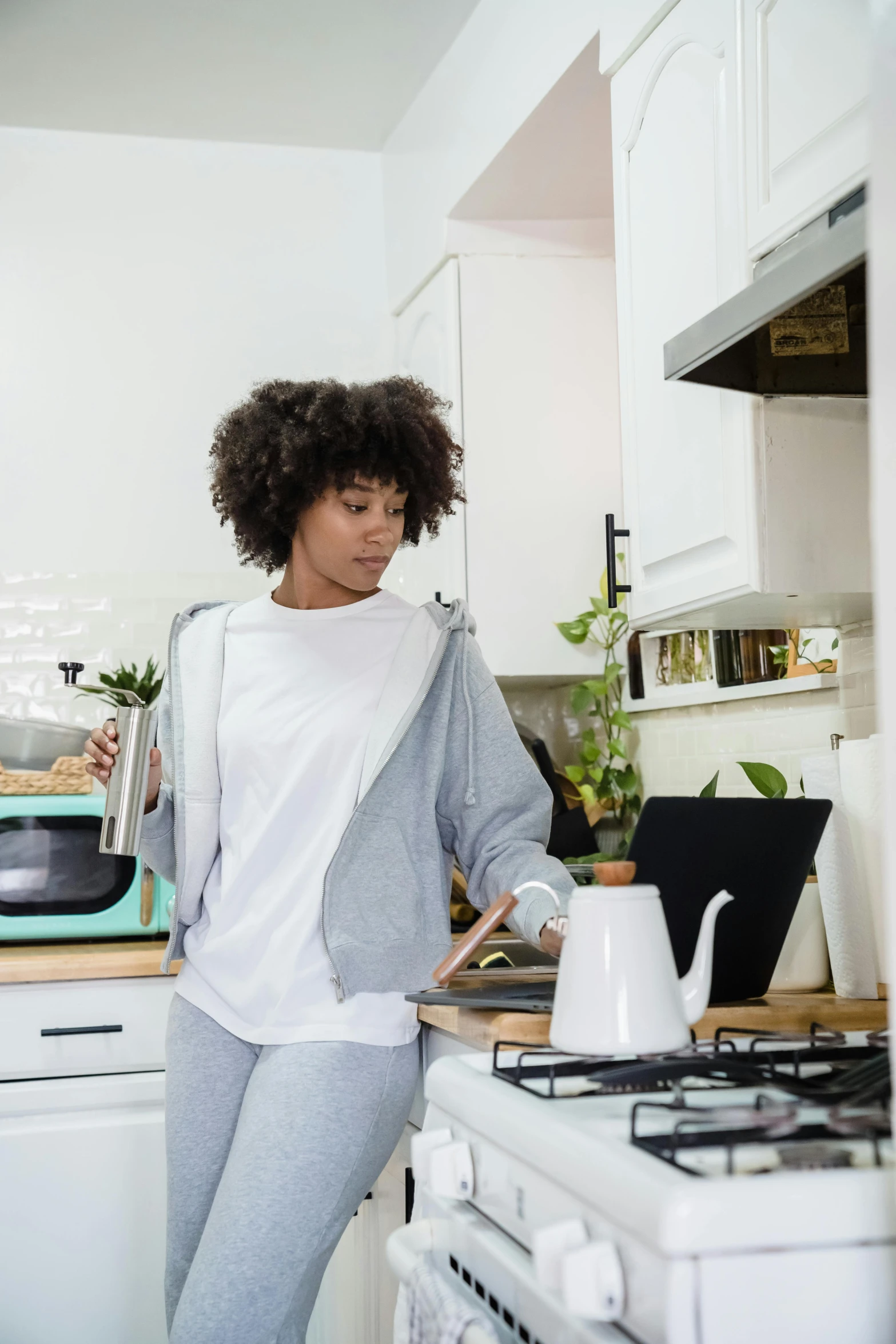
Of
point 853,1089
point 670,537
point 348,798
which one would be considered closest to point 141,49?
point 670,537

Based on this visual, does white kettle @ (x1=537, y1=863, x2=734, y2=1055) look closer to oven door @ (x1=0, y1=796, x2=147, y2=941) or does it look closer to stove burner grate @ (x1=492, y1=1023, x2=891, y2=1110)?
stove burner grate @ (x1=492, y1=1023, x2=891, y2=1110)

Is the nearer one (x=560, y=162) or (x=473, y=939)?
(x=473, y=939)

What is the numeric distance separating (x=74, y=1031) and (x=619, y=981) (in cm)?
129

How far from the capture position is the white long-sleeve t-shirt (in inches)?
54.5

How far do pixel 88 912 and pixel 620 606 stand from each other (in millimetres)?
1112

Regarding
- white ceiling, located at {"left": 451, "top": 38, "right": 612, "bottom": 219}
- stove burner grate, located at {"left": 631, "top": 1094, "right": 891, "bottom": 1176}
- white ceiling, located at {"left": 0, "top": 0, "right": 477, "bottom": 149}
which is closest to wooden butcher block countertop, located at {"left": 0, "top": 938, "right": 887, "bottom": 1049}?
stove burner grate, located at {"left": 631, "top": 1094, "right": 891, "bottom": 1176}

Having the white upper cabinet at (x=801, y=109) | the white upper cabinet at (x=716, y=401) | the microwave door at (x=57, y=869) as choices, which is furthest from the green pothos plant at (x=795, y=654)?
the microwave door at (x=57, y=869)

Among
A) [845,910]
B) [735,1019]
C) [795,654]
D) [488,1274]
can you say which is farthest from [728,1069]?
[795,654]

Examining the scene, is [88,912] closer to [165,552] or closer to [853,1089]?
[165,552]

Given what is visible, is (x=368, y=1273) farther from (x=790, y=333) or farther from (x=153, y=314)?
(x=153, y=314)

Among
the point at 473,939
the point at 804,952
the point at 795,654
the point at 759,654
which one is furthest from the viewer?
the point at 759,654

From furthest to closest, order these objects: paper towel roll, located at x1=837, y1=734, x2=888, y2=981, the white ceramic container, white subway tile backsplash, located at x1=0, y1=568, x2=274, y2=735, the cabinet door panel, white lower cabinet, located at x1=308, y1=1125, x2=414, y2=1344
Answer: white subway tile backsplash, located at x1=0, y1=568, x2=274, y2=735 → the cabinet door panel → white lower cabinet, located at x1=308, y1=1125, x2=414, y2=1344 → the white ceramic container → paper towel roll, located at x1=837, y1=734, x2=888, y2=981

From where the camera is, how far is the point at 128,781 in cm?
148

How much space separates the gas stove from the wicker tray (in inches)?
53.7
